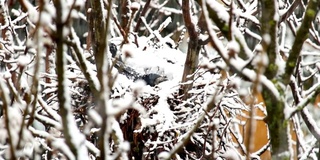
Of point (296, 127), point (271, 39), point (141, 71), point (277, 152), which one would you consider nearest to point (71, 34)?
point (271, 39)

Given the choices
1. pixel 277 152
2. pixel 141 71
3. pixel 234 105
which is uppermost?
pixel 141 71

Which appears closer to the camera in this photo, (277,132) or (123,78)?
(277,132)

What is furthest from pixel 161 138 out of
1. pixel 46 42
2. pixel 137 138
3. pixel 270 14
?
pixel 46 42

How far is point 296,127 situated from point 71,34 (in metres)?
1.95

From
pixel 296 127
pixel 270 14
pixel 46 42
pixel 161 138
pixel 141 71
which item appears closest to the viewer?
pixel 46 42

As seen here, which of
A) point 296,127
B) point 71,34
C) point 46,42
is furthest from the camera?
point 296,127

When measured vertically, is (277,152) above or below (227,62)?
below

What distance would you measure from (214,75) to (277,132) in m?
0.77

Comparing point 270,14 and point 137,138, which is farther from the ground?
point 270,14

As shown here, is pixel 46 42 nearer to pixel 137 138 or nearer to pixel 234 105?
pixel 137 138

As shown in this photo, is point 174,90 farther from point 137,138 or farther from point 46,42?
point 46,42

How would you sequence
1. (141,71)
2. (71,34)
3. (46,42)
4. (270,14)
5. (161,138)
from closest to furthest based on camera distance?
(46,42) < (71,34) < (270,14) < (161,138) < (141,71)

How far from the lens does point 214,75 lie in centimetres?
287

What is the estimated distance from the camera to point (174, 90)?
9.18 ft
